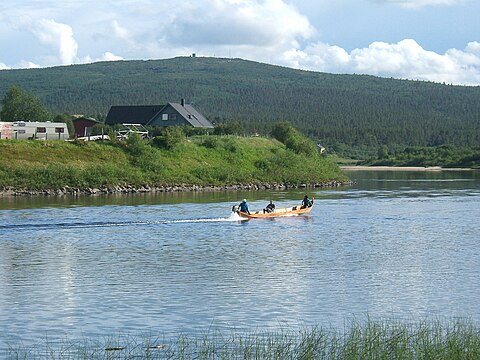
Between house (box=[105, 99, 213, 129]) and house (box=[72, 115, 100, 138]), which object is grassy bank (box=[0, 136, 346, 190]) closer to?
house (box=[105, 99, 213, 129])

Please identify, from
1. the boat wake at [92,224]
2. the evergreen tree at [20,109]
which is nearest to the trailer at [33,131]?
the evergreen tree at [20,109]

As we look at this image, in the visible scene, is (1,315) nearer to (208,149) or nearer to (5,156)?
(5,156)

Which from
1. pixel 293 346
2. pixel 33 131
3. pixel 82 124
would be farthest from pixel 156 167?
pixel 293 346

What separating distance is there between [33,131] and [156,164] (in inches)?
534

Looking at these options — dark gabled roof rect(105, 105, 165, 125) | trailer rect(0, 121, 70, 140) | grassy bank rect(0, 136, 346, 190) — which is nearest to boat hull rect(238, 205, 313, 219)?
grassy bank rect(0, 136, 346, 190)

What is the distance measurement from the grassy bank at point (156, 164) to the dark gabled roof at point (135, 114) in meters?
19.3

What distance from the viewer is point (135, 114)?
400 feet

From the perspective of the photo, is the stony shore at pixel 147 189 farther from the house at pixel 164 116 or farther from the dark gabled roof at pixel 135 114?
the dark gabled roof at pixel 135 114

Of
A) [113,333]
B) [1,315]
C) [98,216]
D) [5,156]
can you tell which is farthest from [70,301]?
[5,156]

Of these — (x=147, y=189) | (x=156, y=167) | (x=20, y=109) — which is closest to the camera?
(x=147, y=189)

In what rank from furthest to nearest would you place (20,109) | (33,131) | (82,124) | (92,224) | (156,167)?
(82,124), (20,109), (33,131), (156,167), (92,224)

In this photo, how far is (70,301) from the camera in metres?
27.7

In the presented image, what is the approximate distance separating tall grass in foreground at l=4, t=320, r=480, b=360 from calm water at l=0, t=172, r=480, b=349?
113cm

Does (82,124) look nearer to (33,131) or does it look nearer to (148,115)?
(148,115)
